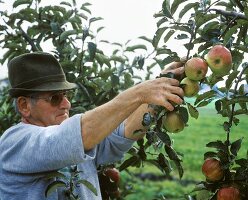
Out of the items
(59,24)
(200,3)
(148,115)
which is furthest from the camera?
(59,24)

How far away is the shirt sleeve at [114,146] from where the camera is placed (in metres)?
2.10

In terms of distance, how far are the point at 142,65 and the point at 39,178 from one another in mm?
799

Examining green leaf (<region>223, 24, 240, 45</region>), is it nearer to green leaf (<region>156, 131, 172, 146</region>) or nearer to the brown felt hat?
green leaf (<region>156, 131, 172, 146</region>)

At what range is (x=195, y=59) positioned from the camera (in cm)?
152

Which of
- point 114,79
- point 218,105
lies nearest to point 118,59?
point 114,79

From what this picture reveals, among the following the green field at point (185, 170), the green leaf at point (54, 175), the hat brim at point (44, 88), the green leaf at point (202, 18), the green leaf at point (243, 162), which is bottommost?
the green field at point (185, 170)

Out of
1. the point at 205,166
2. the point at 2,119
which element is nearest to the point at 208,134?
the point at 2,119

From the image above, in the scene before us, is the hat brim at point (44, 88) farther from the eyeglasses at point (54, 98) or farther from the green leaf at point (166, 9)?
the green leaf at point (166, 9)

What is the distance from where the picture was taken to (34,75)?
6.61ft

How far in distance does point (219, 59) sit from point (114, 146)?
2.57 ft

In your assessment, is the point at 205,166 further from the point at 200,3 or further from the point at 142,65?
the point at 142,65

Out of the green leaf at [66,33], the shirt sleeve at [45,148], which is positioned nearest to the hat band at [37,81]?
the shirt sleeve at [45,148]

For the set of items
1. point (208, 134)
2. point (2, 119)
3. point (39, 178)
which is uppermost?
point (39, 178)

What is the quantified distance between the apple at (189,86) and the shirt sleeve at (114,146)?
62 centimetres
